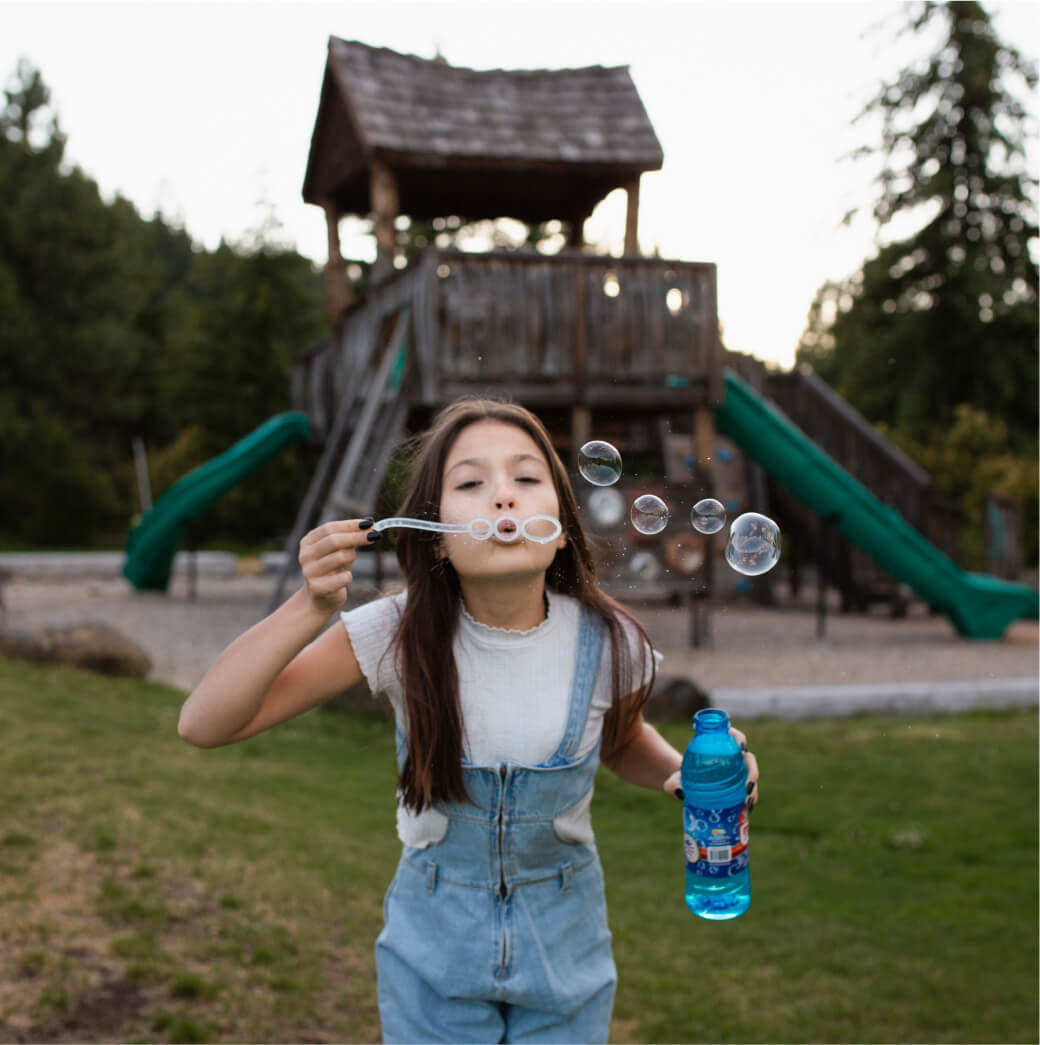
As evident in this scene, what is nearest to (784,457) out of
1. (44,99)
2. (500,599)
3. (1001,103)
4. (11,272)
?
(500,599)

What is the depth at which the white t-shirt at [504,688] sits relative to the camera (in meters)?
2.07

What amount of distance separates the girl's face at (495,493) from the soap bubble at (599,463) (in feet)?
0.88

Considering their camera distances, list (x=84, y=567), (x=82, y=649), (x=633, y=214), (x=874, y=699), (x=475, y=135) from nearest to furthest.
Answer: (x=874, y=699) → (x=82, y=649) → (x=475, y=135) → (x=633, y=214) → (x=84, y=567)

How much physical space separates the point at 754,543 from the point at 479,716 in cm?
70

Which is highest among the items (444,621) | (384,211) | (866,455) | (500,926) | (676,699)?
(384,211)

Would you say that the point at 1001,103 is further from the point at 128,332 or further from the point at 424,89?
the point at 128,332

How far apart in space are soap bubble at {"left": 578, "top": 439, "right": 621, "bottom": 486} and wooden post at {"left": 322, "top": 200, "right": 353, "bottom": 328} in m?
11.0

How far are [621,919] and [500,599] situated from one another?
2.53 m

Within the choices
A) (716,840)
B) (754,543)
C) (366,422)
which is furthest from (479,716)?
(366,422)

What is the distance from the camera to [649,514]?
7.87 feet

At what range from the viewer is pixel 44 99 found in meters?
36.5

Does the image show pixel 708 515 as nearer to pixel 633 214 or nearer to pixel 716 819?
pixel 716 819

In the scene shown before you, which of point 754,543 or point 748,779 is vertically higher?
point 754,543

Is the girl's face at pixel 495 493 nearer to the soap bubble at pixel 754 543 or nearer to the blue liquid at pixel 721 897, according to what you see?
the soap bubble at pixel 754 543
